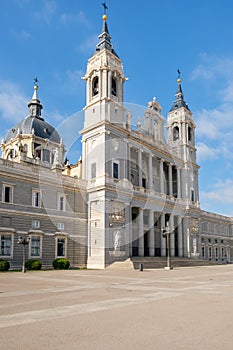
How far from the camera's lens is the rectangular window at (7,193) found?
35.3m

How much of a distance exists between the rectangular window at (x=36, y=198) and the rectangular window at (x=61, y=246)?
5.01 m

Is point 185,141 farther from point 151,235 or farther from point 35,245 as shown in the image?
point 35,245

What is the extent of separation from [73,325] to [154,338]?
7.38ft

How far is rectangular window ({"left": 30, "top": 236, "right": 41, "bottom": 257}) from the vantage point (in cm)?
3712

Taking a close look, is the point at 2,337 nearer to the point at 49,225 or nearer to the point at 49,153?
the point at 49,225

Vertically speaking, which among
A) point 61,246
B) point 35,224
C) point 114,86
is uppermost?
point 114,86

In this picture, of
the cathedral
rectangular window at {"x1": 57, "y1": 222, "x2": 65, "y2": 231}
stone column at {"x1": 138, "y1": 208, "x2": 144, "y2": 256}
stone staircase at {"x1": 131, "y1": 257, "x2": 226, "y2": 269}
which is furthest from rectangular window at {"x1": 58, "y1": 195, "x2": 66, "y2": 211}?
stone column at {"x1": 138, "y1": 208, "x2": 144, "y2": 256}

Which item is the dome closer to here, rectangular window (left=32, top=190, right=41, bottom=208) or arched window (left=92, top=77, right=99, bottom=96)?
arched window (left=92, top=77, right=99, bottom=96)

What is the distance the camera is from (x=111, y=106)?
4588cm

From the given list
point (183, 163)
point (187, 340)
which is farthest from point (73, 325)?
point (183, 163)

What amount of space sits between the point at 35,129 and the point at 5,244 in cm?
3778

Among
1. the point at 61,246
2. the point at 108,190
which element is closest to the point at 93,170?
the point at 108,190

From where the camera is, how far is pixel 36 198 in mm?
38375

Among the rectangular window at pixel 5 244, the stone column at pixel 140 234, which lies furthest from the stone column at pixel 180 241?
the rectangular window at pixel 5 244
